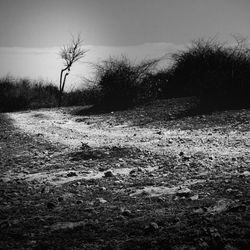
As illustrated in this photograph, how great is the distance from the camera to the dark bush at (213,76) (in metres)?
15.8

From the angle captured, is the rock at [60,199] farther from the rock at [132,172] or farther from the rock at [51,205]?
the rock at [132,172]

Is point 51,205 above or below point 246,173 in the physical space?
below

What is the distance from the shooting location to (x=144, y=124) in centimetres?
1310

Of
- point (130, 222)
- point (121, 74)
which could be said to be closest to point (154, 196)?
point (130, 222)

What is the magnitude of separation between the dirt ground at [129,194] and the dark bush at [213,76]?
648 centimetres

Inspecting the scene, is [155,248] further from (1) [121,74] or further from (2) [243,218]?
(1) [121,74]

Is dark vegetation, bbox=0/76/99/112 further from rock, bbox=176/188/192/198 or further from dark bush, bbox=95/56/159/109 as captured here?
rock, bbox=176/188/192/198

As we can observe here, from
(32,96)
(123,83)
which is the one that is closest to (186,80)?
(123,83)

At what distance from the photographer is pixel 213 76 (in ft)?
54.4

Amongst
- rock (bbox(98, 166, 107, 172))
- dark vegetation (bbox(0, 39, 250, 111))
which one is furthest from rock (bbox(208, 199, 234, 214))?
dark vegetation (bbox(0, 39, 250, 111))

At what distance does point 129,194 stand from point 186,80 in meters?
18.7

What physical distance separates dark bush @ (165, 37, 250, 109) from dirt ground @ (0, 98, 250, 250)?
648cm

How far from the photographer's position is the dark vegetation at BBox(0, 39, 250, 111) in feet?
52.3

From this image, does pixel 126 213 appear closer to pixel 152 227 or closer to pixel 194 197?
pixel 152 227
